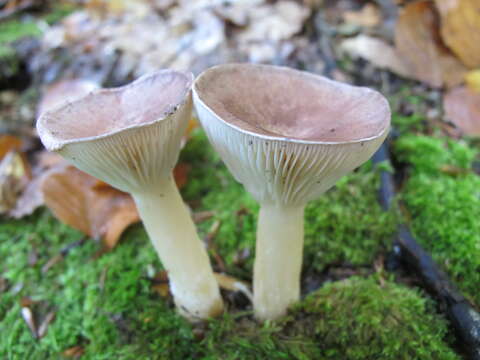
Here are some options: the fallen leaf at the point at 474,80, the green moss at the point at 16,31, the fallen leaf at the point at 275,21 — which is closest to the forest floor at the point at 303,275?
the fallen leaf at the point at 474,80

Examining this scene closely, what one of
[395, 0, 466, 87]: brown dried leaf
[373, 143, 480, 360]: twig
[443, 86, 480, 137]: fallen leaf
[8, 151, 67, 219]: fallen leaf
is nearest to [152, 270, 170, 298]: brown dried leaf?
[8, 151, 67, 219]: fallen leaf

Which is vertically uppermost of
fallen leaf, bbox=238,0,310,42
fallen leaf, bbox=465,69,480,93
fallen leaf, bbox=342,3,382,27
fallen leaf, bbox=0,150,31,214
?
fallen leaf, bbox=238,0,310,42

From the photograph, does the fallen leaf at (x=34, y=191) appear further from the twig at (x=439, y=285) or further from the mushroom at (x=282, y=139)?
the twig at (x=439, y=285)

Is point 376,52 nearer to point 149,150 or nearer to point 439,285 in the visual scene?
point 439,285

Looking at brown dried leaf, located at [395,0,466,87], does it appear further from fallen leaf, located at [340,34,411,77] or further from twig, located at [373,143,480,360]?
twig, located at [373,143,480,360]

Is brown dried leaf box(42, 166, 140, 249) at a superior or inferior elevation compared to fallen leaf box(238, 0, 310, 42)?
inferior

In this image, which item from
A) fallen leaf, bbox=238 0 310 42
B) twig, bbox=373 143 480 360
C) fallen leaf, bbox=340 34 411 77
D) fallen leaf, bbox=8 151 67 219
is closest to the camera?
twig, bbox=373 143 480 360

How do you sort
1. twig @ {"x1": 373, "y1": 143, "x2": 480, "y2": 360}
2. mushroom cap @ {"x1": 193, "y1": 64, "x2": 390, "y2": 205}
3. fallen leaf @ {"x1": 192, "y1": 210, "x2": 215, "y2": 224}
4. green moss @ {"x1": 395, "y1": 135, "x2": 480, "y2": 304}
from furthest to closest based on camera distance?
1. fallen leaf @ {"x1": 192, "y1": 210, "x2": 215, "y2": 224}
2. green moss @ {"x1": 395, "y1": 135, "x2": 480, "y2": 304}
3. twig @ {"x1": 373, "y1": 143, "x2": 480, "y2": 360}
4. mushroom cap @ {"x1": 193, "y1": 64, "x2": 390, "y2": 205}
